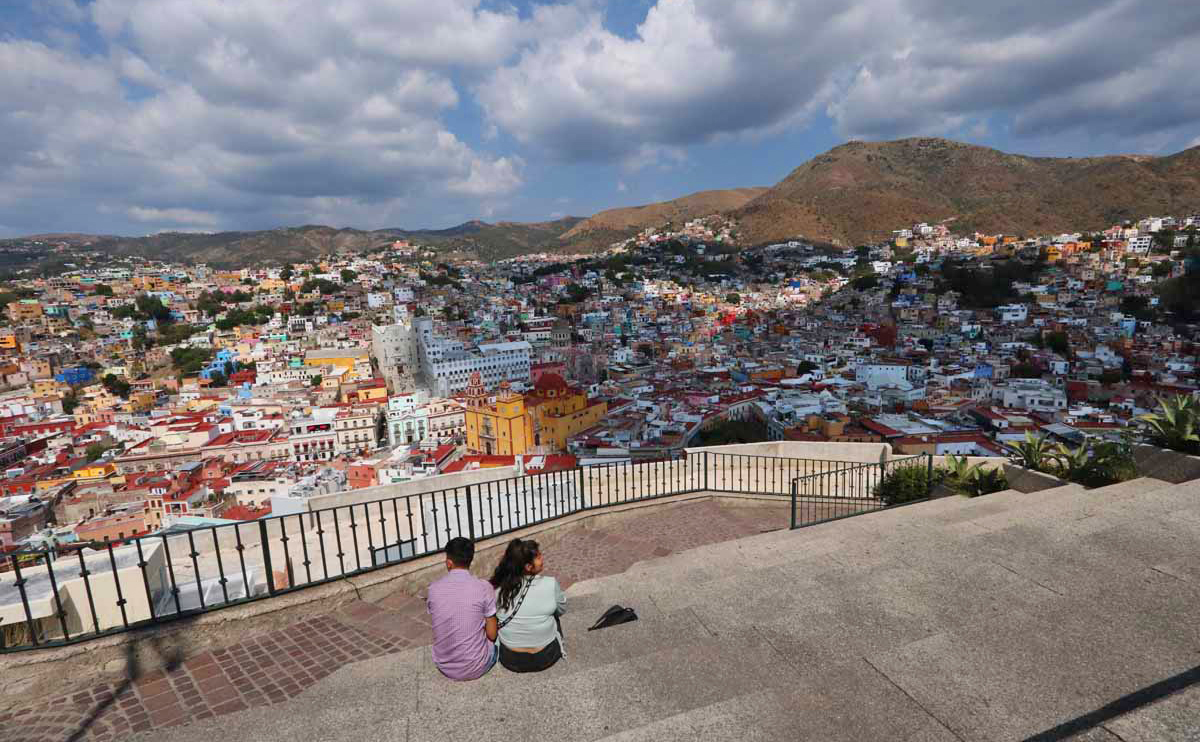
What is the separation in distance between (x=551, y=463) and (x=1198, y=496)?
20936mm

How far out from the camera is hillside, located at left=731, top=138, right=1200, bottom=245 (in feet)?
351

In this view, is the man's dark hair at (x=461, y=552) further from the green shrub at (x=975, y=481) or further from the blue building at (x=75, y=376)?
the blue building at (x=75, y=376)

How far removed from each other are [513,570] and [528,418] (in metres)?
31.3

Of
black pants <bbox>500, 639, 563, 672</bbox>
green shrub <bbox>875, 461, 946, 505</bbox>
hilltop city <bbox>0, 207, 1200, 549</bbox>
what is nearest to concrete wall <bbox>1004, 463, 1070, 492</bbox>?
green shrub <bbox>875, 461, 946, 505</bbox>

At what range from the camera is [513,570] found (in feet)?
9.62

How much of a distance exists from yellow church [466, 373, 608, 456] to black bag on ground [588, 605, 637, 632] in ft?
94.5

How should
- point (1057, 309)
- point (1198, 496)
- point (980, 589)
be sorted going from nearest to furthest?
point (980, 589) → point (1198, 496) → point (1057, 309)

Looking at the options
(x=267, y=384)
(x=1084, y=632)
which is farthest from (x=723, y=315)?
(x=1084, y=632)

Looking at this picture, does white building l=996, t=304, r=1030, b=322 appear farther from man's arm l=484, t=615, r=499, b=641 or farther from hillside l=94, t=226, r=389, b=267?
hillside l=94, t=226, r=389, b=267

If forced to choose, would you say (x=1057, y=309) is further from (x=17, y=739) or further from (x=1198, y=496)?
(x=17, y=739)

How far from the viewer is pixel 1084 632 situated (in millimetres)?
2857

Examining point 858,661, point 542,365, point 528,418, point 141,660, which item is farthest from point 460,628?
point 542,365

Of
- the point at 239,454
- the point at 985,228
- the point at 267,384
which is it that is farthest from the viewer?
the point at 985,228

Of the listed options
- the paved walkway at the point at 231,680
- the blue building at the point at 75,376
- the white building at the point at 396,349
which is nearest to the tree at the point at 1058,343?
the paved walkway at the point at 231,680
